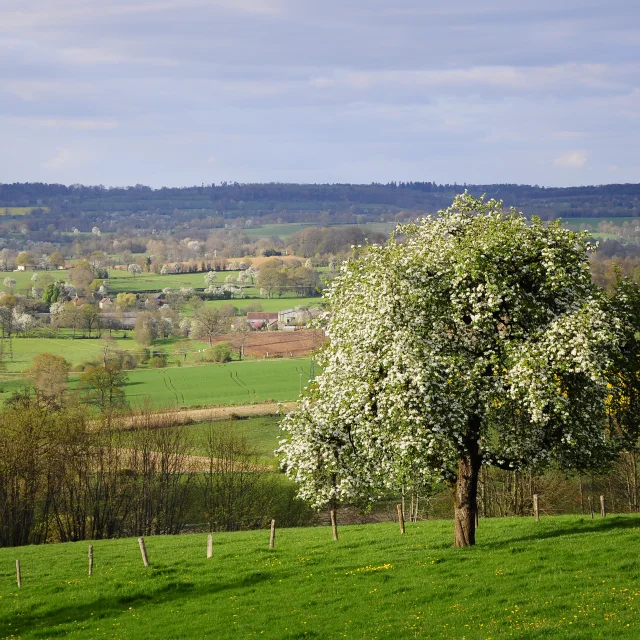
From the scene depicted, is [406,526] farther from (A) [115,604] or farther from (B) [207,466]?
(B) [207,466]

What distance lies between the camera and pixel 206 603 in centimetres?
2641

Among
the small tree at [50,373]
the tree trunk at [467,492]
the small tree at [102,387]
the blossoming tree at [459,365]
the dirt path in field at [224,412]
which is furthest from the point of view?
the small tree at [50,373]

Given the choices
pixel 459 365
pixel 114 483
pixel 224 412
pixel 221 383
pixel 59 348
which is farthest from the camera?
pixel 59 348

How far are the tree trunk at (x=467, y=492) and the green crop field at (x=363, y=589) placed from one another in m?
0.78

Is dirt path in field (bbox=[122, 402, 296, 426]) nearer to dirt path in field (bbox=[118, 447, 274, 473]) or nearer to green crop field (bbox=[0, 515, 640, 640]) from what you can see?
dirt path in field (bbox=[118, 447, 274, 473])

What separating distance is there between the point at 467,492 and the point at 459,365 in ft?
16.6

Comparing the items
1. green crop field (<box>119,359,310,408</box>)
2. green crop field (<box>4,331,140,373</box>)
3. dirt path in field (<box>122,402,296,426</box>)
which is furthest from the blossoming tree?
green crop field (<box>4,331,140,373</box>)

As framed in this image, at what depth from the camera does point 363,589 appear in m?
26.0

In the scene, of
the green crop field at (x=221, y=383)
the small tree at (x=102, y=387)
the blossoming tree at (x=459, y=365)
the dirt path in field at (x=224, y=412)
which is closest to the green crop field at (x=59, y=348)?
the green crop field at (x=221, y=383)

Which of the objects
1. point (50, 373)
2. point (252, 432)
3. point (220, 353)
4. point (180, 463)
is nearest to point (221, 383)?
point (50, 373)

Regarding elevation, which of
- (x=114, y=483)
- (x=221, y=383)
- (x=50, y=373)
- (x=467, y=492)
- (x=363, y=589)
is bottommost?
(x=221, y=383)

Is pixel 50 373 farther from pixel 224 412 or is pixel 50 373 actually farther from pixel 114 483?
pixel 114 483

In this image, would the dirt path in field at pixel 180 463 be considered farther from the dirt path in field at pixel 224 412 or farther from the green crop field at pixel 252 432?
the dirt path in field at pixel 224 412

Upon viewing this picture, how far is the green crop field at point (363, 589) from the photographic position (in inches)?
867
